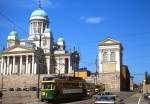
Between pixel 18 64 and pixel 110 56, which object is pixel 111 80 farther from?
pixel 18 64

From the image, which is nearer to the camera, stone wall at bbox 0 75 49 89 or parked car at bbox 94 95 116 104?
parked car at bbox 94 95 116 104

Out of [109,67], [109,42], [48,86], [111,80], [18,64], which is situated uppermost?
[109,42]

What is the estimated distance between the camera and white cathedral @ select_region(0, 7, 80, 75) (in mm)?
137625

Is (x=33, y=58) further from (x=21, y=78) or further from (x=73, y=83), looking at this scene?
(x=73, y=83)

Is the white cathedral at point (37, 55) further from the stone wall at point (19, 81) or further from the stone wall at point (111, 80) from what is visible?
the stone wall at point (19, 81)

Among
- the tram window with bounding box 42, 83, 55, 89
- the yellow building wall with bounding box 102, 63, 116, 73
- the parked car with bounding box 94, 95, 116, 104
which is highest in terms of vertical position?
the yellow building wall with bounding box 102, 63, 116, 73

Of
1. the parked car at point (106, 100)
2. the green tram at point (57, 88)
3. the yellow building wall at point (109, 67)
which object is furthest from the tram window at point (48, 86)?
the yellow building wall at point (109, 67)

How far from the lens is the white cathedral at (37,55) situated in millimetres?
137625

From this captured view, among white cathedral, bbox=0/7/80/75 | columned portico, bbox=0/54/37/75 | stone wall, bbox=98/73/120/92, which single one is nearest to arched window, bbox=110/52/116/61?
stone wall, bbox=98/73/120/92

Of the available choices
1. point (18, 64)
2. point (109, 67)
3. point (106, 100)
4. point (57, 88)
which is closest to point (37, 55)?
point (18, 64)

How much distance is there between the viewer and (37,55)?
140m

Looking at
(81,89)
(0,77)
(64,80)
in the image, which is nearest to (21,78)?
(0,77)

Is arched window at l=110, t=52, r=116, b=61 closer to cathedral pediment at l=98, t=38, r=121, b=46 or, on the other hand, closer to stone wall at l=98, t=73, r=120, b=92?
cathedral pediment at l=98, t=38, r=121, b=46

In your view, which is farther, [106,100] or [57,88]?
[57,88]
